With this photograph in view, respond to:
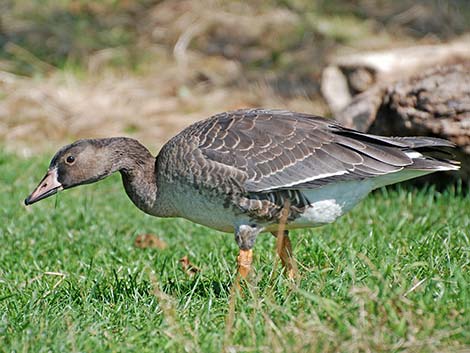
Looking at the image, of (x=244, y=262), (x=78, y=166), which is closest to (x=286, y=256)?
(x=244, y=262)

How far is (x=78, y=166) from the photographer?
509cm

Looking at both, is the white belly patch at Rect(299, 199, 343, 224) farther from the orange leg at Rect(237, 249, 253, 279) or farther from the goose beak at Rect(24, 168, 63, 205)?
the goose beak at Rect(24, 168, 63, 205)

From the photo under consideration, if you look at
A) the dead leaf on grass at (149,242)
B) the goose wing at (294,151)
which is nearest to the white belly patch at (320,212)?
the goose wing at (294,151)

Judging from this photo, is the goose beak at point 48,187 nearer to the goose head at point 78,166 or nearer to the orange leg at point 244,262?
the goose head at point 78,166

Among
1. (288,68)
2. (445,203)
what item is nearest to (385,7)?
(288,68)

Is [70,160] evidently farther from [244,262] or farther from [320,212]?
[320,212]

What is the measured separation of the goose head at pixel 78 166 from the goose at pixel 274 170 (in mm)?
142

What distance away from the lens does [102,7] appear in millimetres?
14016

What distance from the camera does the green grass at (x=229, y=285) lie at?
3.51 meters

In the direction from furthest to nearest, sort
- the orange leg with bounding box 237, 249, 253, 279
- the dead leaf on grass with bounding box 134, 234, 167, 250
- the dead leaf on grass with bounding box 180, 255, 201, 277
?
1. the dead leaf on grass with bounding box 134, 234, 167, 250
2. the dead leaf on grass with bounding box 180, 255, 201, 277
3. the orange leg with bounding box 237, 249, 253, 279

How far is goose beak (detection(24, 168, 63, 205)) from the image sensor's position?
200 inches

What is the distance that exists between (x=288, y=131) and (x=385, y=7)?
9384mm

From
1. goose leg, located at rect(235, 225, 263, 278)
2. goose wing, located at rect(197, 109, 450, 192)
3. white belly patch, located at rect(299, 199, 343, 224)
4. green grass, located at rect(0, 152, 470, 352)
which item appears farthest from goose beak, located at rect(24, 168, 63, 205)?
white belly patch, located at rect(299, 199, 343, 224)

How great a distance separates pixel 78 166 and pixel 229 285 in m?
1.23
